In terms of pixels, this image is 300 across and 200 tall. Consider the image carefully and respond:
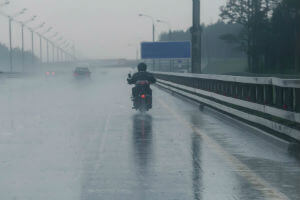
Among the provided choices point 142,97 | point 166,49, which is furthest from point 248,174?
point 166,49

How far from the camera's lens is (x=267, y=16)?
382ft

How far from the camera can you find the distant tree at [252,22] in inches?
4513

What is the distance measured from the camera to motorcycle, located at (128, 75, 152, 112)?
70.9ft

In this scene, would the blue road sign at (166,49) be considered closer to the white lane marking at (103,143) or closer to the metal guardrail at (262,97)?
the metal guardrail at (262,97)

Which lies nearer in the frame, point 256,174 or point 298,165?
point 256,174

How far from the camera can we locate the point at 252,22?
4515 inches

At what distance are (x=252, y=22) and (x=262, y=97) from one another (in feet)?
331

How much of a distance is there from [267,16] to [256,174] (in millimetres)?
109421

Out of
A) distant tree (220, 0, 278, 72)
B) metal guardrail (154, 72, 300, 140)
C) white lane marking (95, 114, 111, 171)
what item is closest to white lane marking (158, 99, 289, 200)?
metal guardrail (154, 72, 300, 140)

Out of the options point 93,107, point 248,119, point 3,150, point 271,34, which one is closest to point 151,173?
point 3,150

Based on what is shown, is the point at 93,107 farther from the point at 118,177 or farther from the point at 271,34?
the point at 271,34

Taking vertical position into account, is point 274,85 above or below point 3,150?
above

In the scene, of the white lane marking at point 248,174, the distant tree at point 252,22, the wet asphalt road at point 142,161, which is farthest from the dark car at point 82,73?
the white lane marking at point 248,174

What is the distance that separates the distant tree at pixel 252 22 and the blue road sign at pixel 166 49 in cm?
4256
